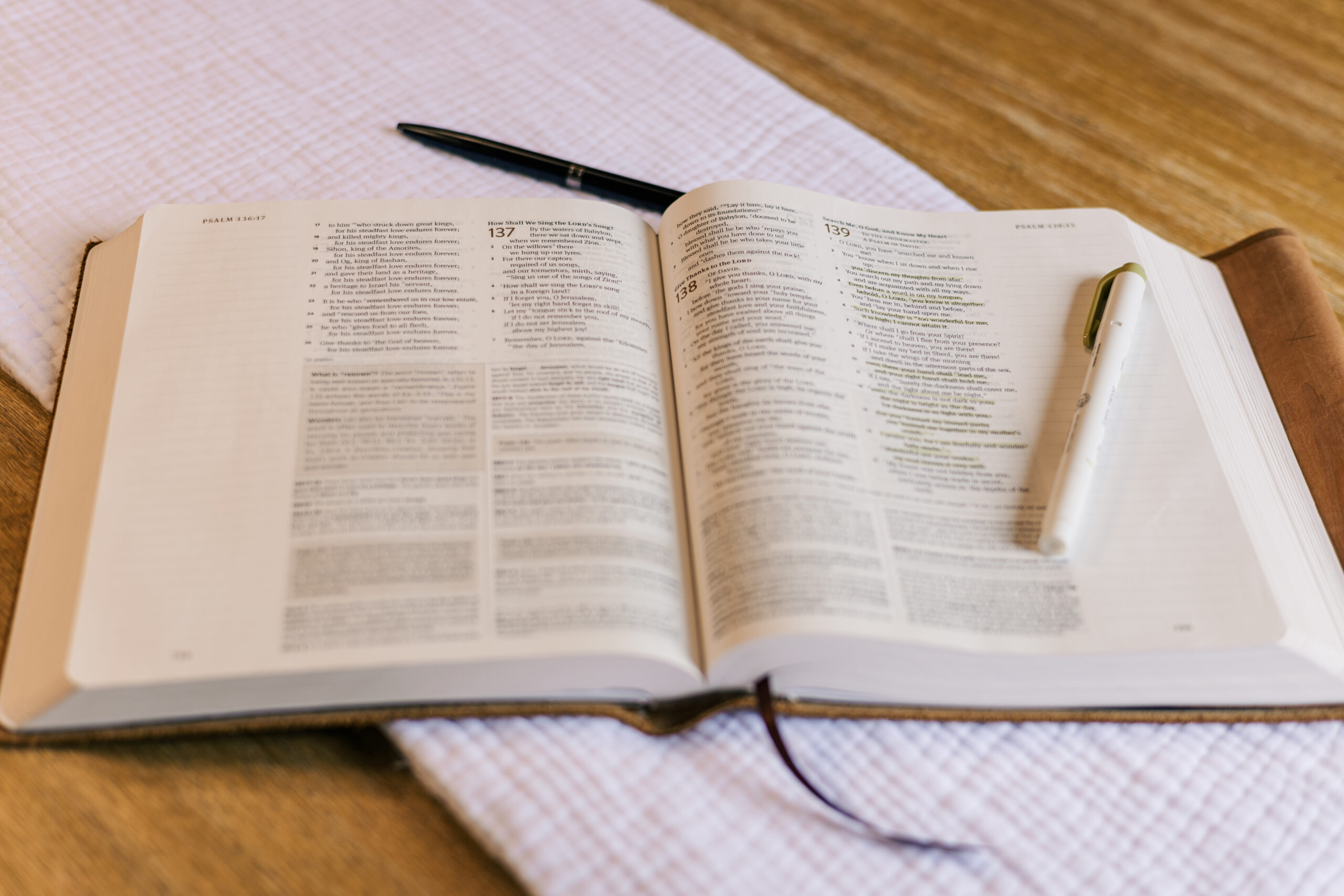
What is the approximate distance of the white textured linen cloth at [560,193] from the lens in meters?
0.39

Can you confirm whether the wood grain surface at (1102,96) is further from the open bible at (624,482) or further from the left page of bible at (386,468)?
the left page of bible at (386,468)

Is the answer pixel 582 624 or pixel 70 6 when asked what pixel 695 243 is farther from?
pixel 70 6

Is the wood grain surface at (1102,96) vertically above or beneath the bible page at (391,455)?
above

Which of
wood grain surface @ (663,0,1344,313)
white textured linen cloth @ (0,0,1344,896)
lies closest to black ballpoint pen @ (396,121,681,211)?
white textured linen cloth @ (0,0,1344,896)

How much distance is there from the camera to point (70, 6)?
678 mm

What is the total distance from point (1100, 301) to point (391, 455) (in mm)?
376

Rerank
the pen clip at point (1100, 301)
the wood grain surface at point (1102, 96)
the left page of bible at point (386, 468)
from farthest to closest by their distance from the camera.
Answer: the wood grain surface at point (1102, 96)
the pen clip at point (1100, 301)
the left page of bible at point (386, 468)

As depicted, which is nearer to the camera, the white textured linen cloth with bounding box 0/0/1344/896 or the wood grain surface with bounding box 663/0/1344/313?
the white textured linen cloth with bounding box 0/0/1344/896

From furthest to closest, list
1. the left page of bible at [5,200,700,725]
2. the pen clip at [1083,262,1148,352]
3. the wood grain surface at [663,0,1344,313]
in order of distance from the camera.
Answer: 1. the wood grain surface at [663,0,1344,313]
2. the pen clip at [1083,262,1148,352]
3. the left page of bible at [5,200,700,725]

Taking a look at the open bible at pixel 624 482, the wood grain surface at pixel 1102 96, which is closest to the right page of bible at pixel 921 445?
the open bible at pixel 624 482

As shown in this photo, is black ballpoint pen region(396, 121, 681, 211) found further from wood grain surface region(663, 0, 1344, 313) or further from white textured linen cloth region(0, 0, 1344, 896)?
wood grain surface region(663, 0, 1344, 313)

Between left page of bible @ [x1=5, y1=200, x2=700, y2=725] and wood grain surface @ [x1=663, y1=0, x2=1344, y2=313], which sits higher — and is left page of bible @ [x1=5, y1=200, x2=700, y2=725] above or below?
below

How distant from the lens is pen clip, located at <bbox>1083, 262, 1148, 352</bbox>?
20.2 inches

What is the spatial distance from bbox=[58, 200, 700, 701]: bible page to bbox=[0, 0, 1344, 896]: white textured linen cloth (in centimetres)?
5
